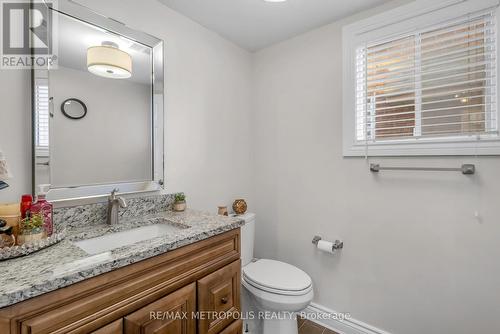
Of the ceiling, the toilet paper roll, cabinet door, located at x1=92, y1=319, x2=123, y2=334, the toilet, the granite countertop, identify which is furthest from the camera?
the toilet paper roll

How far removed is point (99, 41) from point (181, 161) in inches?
32.8

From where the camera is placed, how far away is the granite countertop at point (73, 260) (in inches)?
25.7

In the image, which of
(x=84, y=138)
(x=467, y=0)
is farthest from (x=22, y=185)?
(x=467, y=0)

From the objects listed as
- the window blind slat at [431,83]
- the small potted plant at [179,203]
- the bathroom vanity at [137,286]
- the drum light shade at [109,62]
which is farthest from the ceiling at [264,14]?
the bathroom vanity at [137,286]

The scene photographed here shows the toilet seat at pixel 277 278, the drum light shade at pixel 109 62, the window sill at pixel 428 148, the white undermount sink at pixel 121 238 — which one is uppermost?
the drum light shade at pixel 109 62

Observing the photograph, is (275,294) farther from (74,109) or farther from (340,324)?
(74,109)

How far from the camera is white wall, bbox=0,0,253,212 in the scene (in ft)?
3.55

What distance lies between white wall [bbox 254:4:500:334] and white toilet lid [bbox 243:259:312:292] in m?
0.35

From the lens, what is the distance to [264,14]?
1734 mm

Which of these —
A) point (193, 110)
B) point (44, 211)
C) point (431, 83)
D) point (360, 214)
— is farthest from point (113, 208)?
point (431, 83)

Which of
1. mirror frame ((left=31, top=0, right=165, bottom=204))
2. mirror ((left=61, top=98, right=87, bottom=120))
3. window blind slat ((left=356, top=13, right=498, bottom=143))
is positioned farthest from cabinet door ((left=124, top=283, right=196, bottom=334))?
window blind slat ((left=356, top=13, right=498, bottom=143))

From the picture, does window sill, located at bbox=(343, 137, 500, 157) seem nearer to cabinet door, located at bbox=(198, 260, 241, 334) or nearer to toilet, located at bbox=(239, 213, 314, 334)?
toilet, located at bbox=(239, 213, 314, 334)

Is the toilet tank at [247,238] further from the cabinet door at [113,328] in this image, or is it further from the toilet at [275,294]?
the cabinet door at [113,328]

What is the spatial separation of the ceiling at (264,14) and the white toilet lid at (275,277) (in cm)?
183
